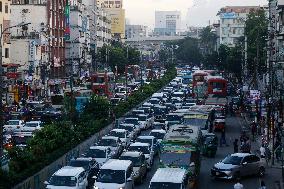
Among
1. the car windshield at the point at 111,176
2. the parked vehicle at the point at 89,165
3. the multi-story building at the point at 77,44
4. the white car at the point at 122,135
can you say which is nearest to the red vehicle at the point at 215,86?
the white car at the point at 122,135

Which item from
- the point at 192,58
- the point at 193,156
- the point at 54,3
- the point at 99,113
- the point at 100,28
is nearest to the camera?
the point at 193,156

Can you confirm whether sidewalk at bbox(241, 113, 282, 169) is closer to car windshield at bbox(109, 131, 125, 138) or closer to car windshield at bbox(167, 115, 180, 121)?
car windshield at bbox(167, 115, 180, 121)

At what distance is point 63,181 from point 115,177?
79.3 inches

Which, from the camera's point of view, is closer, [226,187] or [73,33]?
[226,187]

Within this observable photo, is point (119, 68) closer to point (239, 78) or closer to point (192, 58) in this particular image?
point (239, 78)

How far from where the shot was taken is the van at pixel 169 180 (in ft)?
73.8

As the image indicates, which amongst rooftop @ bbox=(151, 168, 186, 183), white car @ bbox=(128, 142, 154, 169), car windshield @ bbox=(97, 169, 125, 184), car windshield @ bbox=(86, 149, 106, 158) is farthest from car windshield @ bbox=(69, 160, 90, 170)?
rooftop @ bbox=(151, 168, 186, 183)

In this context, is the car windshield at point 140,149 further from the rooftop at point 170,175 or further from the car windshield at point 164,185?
the car windshield at point 164,185

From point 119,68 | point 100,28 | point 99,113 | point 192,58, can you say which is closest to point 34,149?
point 99,113

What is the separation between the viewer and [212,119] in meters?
47.6

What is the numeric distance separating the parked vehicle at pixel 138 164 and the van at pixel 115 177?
186cm

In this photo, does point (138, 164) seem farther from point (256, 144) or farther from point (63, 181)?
point (256, 144)

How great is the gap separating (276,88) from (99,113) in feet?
54.1

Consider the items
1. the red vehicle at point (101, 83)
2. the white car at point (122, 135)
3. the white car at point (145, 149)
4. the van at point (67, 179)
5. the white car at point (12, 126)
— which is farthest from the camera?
the red vehicle at point (101, 83)
